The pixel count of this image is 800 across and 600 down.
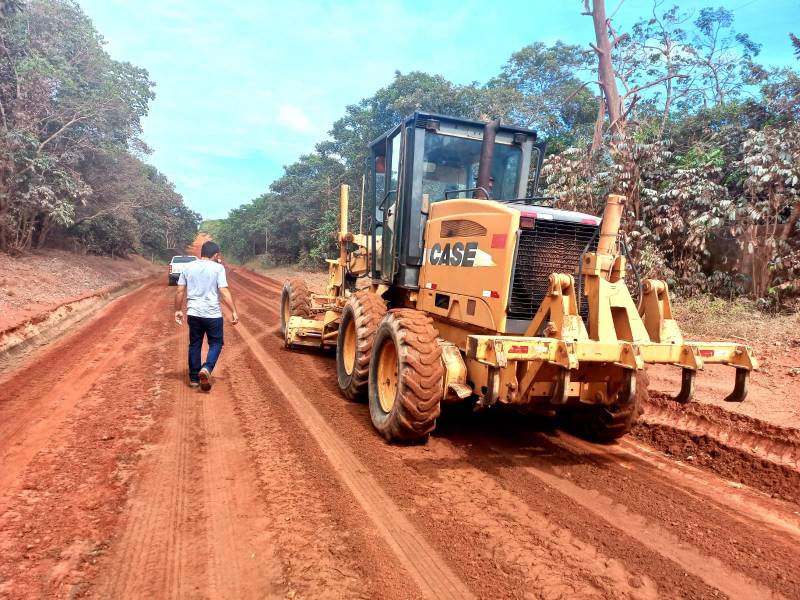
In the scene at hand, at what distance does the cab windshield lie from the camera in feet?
18.0

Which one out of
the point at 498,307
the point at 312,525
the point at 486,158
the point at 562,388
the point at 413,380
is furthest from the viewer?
the point at 486,158

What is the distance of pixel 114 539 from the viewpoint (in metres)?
2.88

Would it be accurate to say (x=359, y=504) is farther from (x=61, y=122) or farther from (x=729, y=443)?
(x=61, y=122)

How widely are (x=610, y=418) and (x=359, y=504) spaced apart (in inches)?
98.8

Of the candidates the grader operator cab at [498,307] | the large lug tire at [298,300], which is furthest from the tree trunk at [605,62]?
the grader operator cab at [498,307]

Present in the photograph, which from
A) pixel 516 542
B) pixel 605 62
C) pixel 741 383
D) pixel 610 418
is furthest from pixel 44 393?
pixel 605 62

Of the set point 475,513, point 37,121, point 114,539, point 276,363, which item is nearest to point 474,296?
point 475,513

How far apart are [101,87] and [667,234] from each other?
1949cm

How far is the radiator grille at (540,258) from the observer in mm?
4336

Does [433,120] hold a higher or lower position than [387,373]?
higher

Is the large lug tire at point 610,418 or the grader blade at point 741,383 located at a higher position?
the grader blade at point 741,383

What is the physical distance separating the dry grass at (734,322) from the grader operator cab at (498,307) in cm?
477

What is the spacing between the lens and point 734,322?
8984mm

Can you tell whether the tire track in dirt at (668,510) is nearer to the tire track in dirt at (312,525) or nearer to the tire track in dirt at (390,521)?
the tire track in dirt at (390,521)
